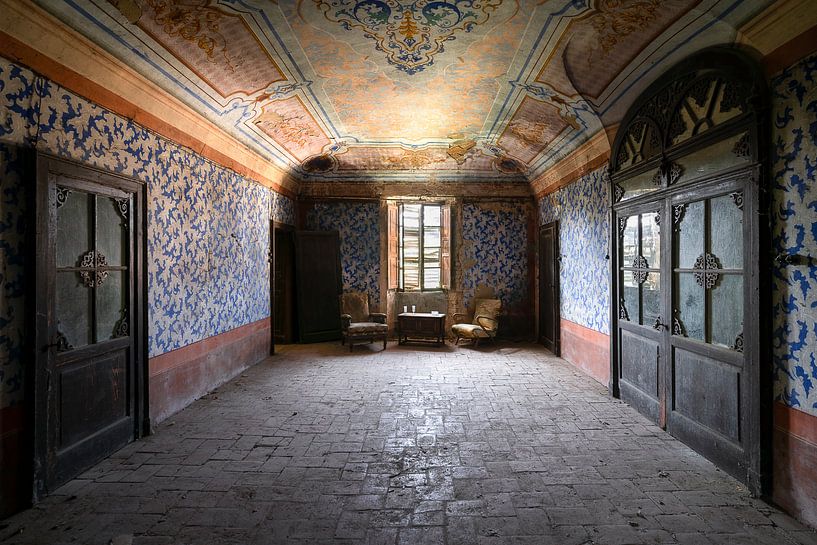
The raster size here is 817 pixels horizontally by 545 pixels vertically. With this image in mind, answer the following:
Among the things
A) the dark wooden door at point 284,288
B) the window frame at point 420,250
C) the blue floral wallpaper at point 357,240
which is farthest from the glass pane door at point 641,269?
the dark wooden door at point 284,288

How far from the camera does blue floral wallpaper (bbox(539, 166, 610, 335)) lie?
600 cm

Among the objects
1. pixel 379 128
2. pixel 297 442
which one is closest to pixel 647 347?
pixel 297 442

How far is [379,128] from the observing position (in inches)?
277

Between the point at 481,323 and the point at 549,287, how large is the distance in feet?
5.06

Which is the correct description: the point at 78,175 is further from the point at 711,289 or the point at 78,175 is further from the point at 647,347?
the point at 647,347

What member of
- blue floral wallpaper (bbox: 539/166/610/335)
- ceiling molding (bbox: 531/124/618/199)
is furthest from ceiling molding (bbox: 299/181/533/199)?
blue floral wallpaper (bbox: 539/166/610/335)

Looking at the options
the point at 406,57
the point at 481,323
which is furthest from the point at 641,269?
the point at 481,323

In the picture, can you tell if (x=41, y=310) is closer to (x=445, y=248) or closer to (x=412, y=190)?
(x=412, y=190)

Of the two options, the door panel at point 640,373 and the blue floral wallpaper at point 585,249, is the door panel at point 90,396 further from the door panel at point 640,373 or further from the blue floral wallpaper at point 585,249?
the blue floral wallpaper at point 585,249

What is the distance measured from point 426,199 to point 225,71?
5865 mm

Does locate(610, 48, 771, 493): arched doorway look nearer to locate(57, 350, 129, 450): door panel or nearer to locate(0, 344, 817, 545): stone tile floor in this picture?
locate(0, 344, 817, 545): stone tile floor

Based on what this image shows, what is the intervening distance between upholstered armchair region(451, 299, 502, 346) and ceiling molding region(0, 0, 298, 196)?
546 cm

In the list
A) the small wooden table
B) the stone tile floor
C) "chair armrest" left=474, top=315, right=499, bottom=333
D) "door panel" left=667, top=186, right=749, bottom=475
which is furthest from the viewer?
"chair armrest" left=474, top=315, right=499, bottom=333

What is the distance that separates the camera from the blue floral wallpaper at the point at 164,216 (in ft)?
9.67
